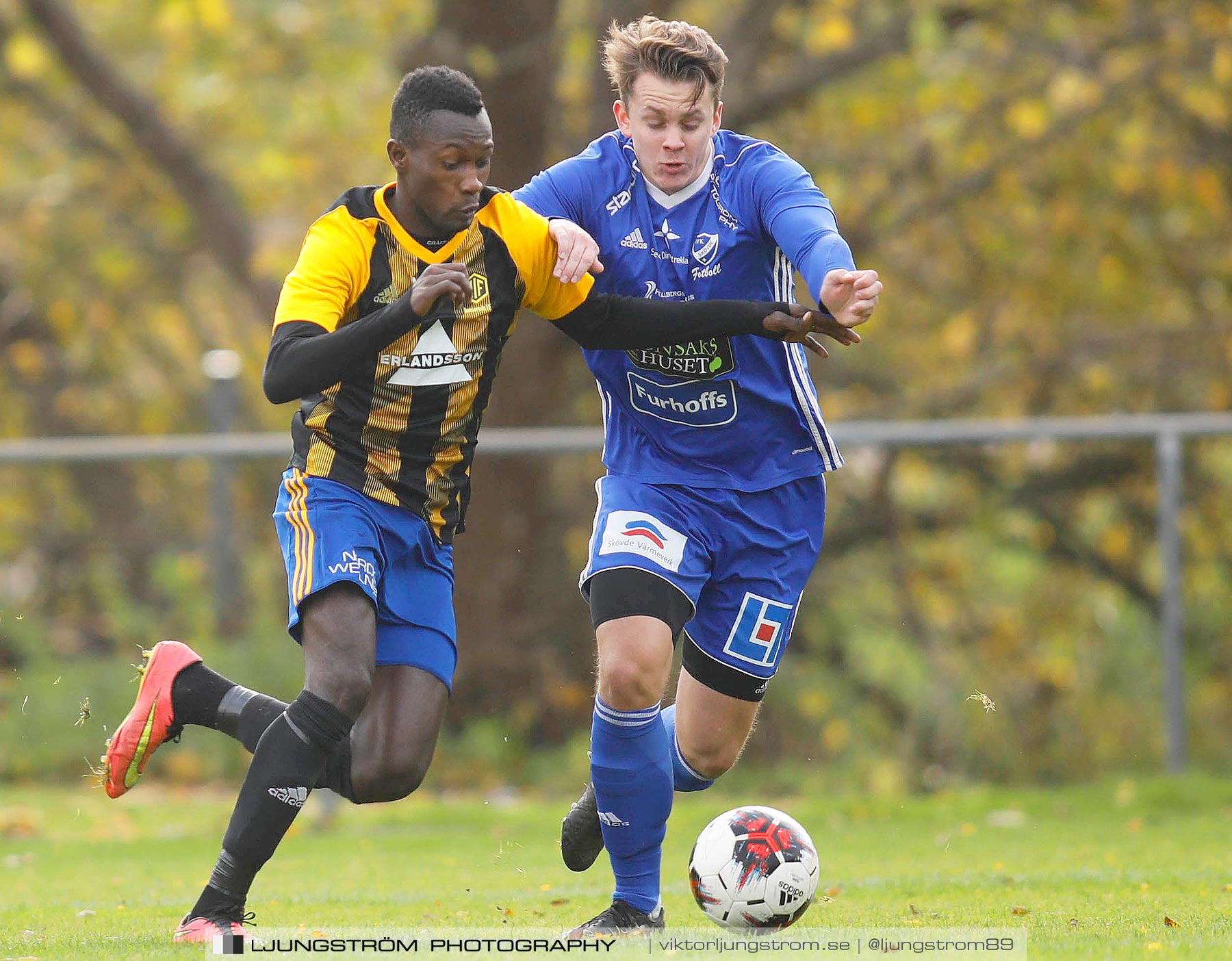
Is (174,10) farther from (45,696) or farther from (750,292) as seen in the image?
(750,292)

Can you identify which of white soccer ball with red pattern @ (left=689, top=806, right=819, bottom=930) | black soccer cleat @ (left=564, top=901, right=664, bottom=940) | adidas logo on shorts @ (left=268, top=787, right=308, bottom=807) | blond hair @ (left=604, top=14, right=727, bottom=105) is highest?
blond hair @ (left=604, top=14, right=727, bottom=105)

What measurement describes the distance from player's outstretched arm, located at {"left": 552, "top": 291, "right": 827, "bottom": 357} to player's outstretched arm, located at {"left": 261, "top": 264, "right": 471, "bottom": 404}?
0.61 meters

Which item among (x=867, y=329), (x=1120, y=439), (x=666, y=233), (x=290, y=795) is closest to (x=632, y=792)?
(x=290, y=795)

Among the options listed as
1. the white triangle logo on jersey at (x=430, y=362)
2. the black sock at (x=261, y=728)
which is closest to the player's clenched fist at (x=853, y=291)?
the white triangle logo on jersey at (x=430, y=362)

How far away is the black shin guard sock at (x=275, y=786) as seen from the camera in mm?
4184

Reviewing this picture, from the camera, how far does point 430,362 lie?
14.8 ft

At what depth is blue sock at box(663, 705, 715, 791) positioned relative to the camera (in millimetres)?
5207

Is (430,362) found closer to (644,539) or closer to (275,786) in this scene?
(644,539)

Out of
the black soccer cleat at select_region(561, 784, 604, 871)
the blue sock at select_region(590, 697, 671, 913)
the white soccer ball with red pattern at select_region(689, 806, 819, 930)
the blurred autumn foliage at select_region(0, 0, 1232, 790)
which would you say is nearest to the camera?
the white soccer ball with red pattern at select_region(689, 806, 819, 930)

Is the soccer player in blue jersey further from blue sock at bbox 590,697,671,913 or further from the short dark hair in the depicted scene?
the short dark hair

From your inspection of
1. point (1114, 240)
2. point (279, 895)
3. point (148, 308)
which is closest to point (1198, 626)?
point (1114, 240)

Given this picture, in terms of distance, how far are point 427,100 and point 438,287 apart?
2.13 ft

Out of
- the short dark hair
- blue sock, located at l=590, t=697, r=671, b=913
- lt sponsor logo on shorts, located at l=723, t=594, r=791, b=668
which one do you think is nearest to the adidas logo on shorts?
blue sock, located at l=590, t=697, r=671, b=913

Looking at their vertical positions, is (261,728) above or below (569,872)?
above
